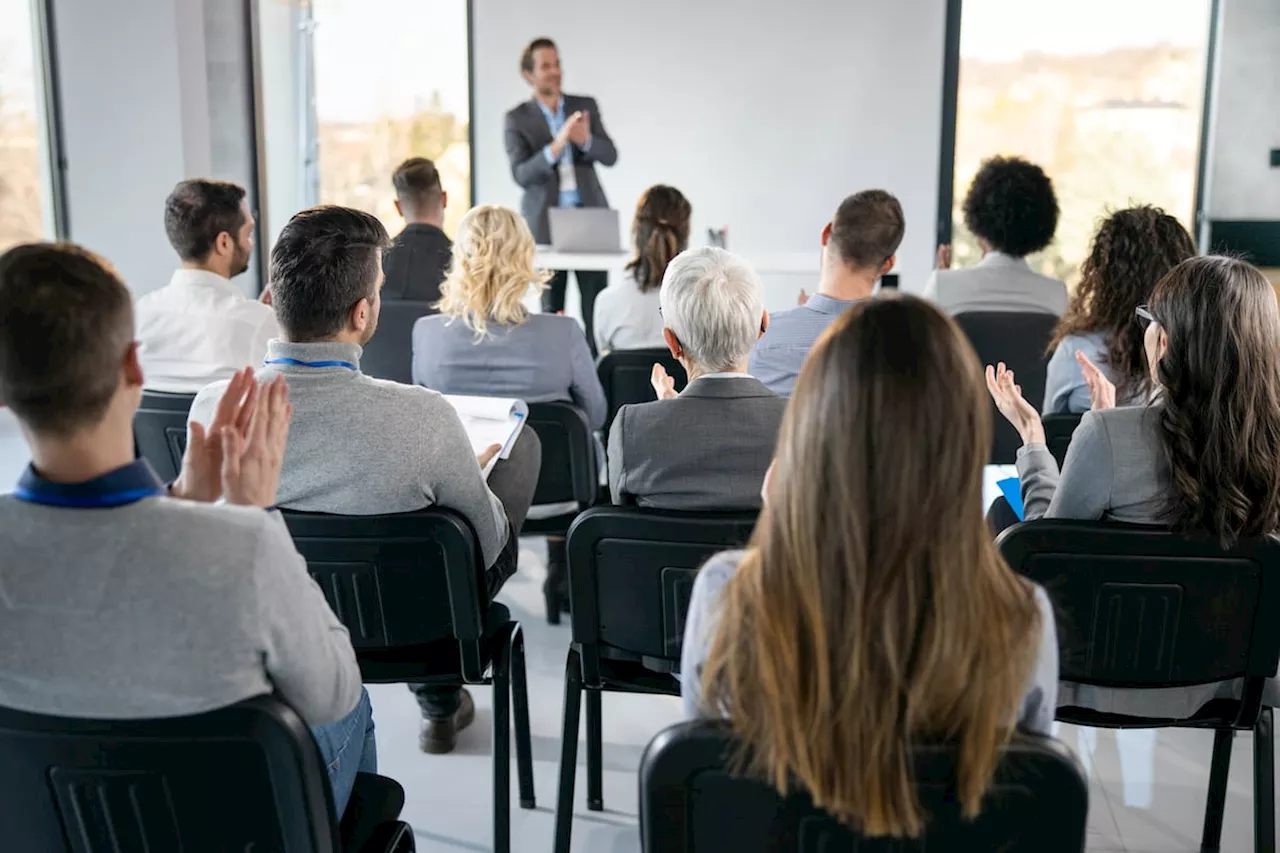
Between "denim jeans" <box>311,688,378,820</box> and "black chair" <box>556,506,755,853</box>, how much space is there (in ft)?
1.38

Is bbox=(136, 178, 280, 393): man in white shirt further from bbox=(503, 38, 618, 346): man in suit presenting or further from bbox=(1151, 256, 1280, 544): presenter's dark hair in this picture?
bbox=(503, 38, 618, 346): man in suit presenting

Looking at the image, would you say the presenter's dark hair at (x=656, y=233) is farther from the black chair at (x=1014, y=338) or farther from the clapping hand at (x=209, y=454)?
the clapping hand at (x=209, y=454)

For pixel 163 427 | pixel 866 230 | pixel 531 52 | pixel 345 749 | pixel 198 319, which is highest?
pixel 531 52

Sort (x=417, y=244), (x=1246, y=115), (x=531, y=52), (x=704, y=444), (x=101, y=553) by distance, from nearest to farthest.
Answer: (x=101, y=553)
(x=704, y=444)
(x=417, y=244)
(x=531, y=52)
(x=1246, y=115)

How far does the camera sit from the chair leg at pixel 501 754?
2.14m

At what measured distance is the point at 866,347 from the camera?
3.47 ft

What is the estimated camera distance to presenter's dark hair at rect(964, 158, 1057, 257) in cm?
371

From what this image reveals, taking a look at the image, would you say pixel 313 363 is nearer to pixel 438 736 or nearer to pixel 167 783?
pixel 167 783

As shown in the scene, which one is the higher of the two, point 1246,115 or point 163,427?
point 1246,115

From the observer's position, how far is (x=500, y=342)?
3.23 m

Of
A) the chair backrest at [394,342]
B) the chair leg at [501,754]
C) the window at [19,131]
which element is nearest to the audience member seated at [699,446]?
the chair leg at [501,754]

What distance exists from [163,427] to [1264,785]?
235 cm

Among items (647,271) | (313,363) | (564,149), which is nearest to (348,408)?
(313,363)

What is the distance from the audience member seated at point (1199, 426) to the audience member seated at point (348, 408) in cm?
104
